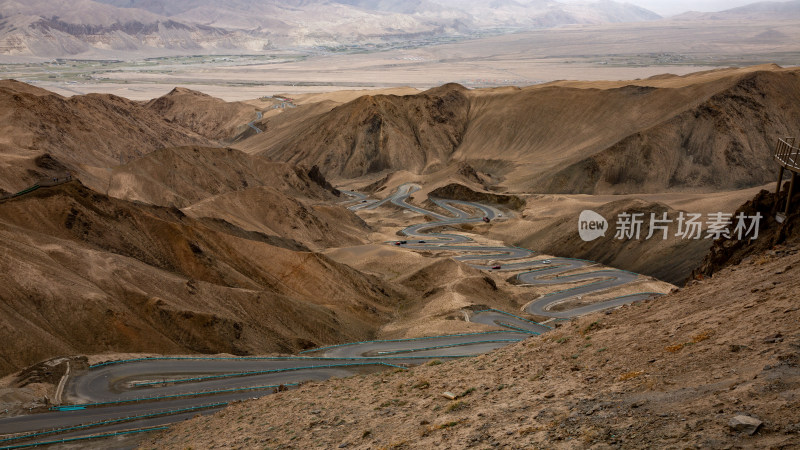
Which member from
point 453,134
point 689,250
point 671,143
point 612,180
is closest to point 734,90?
point 671,143

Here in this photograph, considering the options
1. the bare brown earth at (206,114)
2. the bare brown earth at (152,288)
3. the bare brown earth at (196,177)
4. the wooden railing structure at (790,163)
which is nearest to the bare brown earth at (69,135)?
the bare brown earth at (196,177)

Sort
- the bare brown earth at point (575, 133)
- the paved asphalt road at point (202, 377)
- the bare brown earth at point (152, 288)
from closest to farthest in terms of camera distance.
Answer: the paved asphalt road at point (202, 377) → the bare brown earth at point (152, 288) → the bare brown earth at point (575, 133)

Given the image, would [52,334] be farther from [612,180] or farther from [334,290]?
[612,180]

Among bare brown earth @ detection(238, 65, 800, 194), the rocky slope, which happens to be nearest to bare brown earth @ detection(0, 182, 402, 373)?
the rocky slope

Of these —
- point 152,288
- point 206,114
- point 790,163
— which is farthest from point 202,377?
point 206,114

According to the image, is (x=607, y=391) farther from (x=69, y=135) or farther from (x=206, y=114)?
(x=206, y=114)

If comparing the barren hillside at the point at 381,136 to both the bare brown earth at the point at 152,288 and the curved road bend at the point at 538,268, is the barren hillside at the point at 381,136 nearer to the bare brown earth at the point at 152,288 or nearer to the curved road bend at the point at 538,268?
the curved road bend at the point at 538,268

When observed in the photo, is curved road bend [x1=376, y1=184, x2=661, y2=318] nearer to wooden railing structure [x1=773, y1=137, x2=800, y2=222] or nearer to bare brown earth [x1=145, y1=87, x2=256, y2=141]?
wooden railing structure [x1=773, y1=137, x2=800, y2=222]
